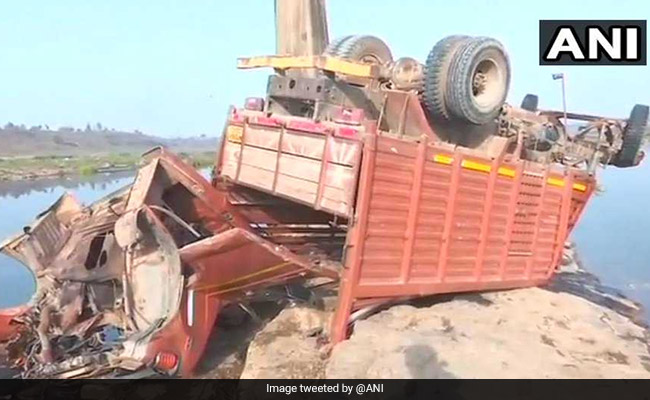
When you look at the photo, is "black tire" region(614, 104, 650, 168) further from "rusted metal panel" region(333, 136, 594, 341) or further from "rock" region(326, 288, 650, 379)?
"rock" region(326, 288, 650, 379)

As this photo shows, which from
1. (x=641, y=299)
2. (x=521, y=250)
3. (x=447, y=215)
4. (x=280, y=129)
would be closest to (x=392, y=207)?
(x=447, y=215)

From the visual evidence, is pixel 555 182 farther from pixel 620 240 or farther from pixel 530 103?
pixel 620 240

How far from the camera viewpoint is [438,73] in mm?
6023

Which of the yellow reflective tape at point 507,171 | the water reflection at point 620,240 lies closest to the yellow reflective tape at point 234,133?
the yellow reflective tape at point 507,171

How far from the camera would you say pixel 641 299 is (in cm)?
1070

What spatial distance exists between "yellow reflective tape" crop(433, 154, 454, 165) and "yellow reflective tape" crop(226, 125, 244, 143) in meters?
1.93

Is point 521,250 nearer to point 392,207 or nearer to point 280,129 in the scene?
point 392,207

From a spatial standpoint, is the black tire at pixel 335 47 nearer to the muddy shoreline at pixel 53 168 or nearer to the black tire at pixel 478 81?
the black tire at pixel 478 81

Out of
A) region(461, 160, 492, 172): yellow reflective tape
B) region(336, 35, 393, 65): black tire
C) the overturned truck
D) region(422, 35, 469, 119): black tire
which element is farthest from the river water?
region(336, 35, 393, 65): black tire

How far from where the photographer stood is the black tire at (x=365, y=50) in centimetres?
680

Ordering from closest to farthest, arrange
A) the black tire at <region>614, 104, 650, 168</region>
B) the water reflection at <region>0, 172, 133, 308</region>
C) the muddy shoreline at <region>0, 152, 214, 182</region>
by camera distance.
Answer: the black tire at <region>614, 104, 650, 168</region> → the water reflection at <region>0, 172, 133, 308</region> → the muddy shoreline at <region>0, 152, 214, 182</region>

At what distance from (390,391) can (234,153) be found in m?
3.18

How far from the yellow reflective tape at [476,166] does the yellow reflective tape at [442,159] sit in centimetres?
14

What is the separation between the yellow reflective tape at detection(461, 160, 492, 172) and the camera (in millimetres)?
5945
